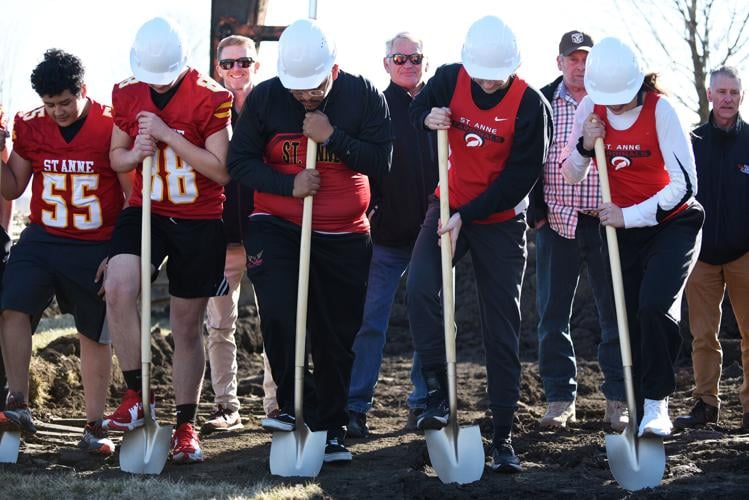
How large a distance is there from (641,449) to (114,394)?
516 centimetres

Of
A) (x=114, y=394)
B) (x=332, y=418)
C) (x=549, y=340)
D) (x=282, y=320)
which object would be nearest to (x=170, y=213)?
(x=282, y=320)

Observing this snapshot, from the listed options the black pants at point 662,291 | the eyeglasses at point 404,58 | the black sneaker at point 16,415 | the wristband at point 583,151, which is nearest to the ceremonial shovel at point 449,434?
the wristband at point 583,151

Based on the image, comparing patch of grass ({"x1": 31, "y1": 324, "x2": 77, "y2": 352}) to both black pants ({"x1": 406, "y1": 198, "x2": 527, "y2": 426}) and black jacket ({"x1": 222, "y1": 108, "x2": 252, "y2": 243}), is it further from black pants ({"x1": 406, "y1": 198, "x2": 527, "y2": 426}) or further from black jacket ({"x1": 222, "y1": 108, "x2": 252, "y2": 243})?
black pants ({"x1": 406, "y1": 198, "x2": 527, "y2": 426})

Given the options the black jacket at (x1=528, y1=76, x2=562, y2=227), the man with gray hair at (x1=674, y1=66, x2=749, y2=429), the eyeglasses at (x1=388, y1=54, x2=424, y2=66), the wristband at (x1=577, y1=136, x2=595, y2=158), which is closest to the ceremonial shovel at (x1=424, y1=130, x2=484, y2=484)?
the wristband at (x1=577, y1=136, x2=595, y2=158)

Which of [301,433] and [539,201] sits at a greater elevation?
[539,201]

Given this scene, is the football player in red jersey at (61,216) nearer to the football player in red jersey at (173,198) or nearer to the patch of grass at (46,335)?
the football player in red jersey at (173,198)

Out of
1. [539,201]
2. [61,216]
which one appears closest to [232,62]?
[61,216]

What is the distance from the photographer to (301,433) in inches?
270

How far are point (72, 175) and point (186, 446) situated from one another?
1.70 m

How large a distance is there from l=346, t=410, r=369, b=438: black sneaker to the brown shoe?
35.0 inches

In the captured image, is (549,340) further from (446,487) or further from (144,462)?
(144,462)

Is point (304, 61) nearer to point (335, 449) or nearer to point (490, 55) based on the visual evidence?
point (490, 55)

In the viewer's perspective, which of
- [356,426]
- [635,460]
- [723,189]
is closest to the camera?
[635,460]

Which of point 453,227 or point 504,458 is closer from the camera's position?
point 453,227
